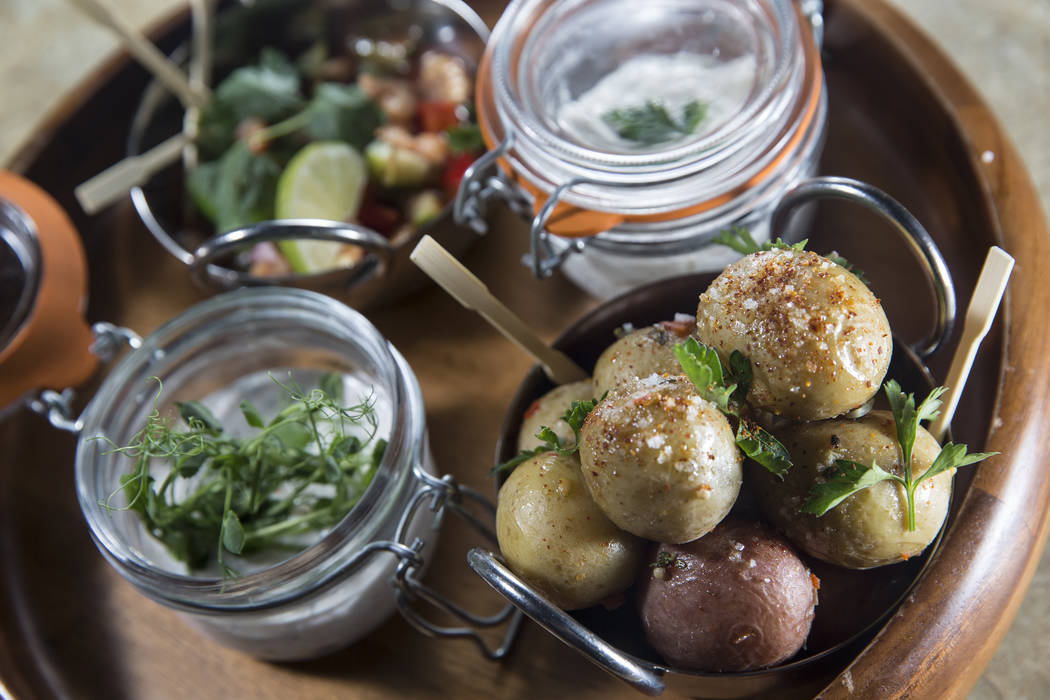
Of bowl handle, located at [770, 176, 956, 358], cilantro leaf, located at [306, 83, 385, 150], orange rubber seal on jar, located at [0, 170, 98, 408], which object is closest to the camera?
bowl handle, located at [770, 176, 956, 358]

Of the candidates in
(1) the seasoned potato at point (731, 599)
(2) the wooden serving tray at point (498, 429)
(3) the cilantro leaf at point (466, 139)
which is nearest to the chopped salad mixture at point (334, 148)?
(3) the cilantro leaf at point (466, 139)

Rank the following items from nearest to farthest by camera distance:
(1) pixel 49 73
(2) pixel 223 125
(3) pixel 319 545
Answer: (3) pixel 319 545 < (2) pixel 223 125 < (1) pixel 49 73

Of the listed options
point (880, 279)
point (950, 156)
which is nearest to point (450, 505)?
point (880, 279)

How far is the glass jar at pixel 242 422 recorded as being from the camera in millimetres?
741

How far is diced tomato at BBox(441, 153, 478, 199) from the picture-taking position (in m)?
1.14

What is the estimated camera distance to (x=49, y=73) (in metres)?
1.62

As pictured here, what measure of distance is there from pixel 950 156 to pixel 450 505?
2.14 ft

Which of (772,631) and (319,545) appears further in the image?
(319,545)

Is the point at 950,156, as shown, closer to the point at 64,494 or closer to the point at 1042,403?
the point at 1042,403

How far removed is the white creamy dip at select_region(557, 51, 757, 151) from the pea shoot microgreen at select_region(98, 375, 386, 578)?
0.36m

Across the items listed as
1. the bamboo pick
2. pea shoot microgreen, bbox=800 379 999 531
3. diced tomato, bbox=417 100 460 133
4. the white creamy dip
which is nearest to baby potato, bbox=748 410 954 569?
pea shoot microgreen, bbox=800 379 999 531

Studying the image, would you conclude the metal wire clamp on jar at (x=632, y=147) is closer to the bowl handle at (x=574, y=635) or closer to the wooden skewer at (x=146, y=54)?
the bowl handle at (x=574, y=635)

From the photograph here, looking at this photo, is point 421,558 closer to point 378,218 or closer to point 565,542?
point 565,542

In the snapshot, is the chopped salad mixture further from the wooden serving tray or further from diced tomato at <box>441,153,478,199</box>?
the wooden serving tray
